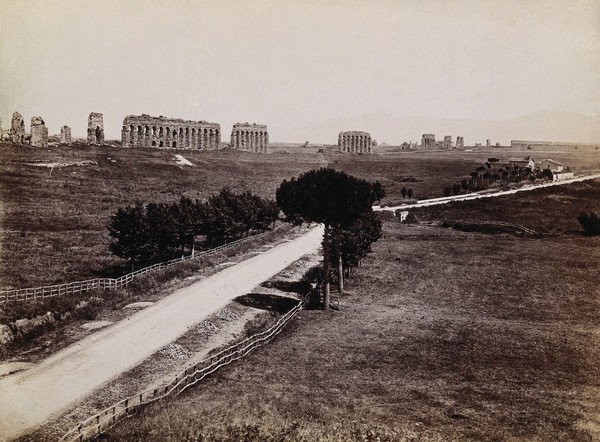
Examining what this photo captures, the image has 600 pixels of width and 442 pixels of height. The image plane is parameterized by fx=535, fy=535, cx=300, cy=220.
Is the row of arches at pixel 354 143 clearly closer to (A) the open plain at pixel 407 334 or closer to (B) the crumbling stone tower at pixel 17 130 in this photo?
(A) the open plain at pixel 407 334

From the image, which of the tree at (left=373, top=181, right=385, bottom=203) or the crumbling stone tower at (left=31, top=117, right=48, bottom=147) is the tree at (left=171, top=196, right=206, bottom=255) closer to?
the tree at (left=373, top=181, right=385, bottom=203)

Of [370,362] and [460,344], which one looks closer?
[370,362]

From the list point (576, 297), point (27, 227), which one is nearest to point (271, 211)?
point (27, 227)

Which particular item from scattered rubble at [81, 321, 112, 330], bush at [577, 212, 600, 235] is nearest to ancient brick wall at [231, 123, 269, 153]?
bush at [577, 212, 600, 235]

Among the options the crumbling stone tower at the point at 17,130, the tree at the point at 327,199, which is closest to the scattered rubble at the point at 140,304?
the tree at the point at 327,199

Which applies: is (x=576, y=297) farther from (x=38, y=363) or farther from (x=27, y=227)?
(x=27, y=227)

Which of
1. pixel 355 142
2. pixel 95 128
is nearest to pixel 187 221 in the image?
pixel 95 128
